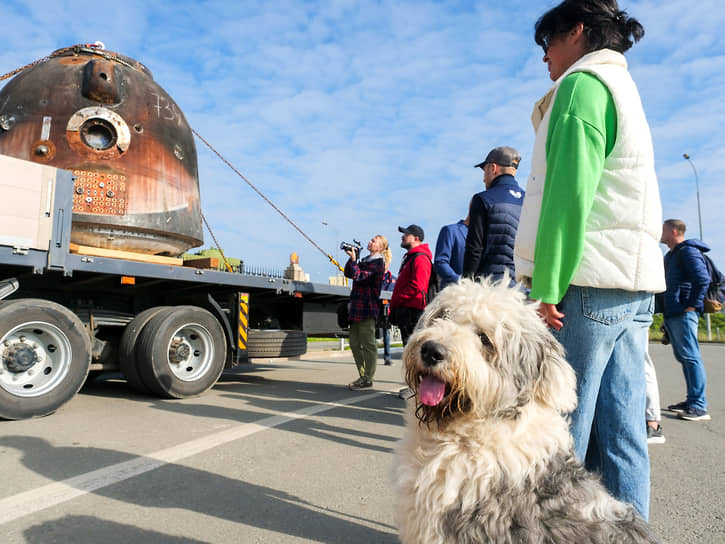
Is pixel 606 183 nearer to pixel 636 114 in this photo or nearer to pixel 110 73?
pixel 636 114

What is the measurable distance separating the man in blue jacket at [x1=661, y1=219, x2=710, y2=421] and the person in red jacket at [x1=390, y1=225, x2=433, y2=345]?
2.83m

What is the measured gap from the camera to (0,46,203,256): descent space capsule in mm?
6406

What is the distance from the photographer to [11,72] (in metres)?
7.53

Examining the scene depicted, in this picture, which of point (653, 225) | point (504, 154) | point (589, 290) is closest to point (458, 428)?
point (589, 290)

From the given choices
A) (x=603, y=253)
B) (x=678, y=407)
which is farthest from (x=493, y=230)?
(x=678, y=407)

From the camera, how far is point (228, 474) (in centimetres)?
343

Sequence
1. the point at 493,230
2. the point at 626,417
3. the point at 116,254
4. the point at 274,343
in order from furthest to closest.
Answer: the point at 274,343 < the point at 116,254 < the point at 493,230 < the point at 626,417

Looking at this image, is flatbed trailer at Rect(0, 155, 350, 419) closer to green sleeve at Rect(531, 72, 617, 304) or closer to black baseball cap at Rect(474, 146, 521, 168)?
black baseball cap at Rect(474, 146, 521, 168)

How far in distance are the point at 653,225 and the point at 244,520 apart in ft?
8.31

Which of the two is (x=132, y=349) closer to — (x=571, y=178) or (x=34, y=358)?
(x=34, y=358)

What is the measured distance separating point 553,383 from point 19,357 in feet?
16.7

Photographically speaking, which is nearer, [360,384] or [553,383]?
[553,383]

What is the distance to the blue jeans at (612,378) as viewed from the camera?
2039mm

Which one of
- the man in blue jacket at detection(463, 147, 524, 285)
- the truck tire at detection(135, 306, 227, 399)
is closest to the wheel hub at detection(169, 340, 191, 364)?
the truck tire at detection(135, 306, 227, 399)
